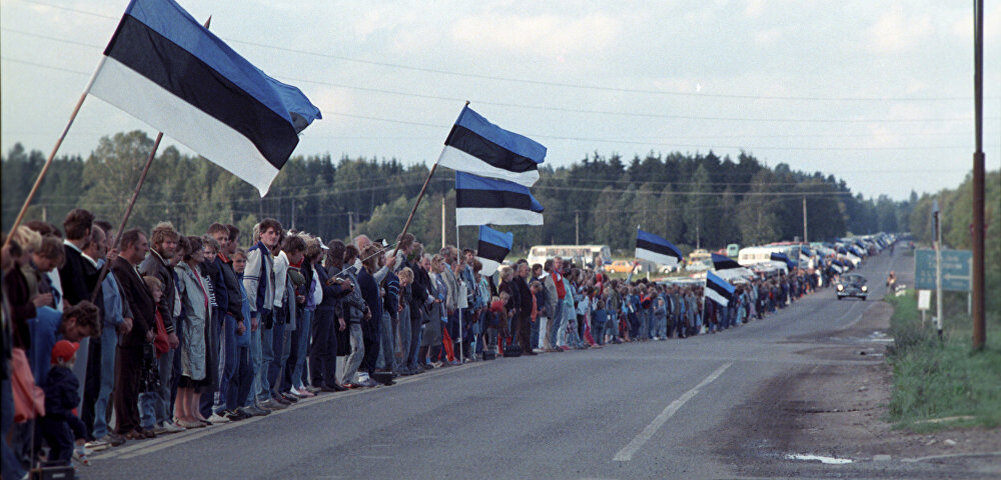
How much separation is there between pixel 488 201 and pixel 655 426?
10042mm

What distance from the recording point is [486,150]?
18844 millimetres

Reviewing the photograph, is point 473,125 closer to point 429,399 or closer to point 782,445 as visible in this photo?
point 429,399

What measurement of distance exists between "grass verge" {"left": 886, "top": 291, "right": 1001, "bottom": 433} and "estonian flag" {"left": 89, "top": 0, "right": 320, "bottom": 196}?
6688 millimetres

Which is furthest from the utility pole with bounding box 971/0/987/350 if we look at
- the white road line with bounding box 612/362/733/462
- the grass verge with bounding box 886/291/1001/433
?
the white road line with bounding box 612/362/733/462

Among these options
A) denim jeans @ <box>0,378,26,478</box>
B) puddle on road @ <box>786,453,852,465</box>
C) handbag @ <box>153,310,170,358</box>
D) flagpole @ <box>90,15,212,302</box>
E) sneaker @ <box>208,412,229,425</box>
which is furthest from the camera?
sneaker @ <box>208,412,229,425</box>

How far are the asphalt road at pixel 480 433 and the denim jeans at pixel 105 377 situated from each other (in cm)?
30

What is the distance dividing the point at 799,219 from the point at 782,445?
15457 centimetres

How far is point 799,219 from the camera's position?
525 feet

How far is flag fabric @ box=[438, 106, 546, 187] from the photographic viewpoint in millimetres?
18297

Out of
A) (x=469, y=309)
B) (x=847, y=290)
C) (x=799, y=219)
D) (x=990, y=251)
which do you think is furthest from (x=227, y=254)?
(x=799, y=219)

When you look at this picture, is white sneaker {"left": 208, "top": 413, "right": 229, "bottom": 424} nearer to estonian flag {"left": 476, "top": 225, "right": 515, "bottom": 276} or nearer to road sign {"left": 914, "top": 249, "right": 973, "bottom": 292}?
estonian flag {"left": 476, "top": 225, "right": 515, "bottom": 276}

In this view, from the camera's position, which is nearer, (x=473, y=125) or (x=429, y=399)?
(x=429, y=399)

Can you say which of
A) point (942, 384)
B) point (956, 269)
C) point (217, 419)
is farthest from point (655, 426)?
point (956, 269)

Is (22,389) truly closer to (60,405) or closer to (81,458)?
(60,405)
